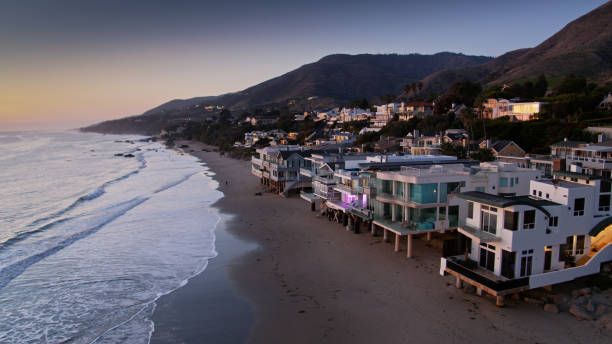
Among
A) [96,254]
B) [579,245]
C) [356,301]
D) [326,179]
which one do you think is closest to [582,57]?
[326,179]

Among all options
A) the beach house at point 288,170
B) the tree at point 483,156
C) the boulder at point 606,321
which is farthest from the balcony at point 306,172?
the boulder at point 606,321

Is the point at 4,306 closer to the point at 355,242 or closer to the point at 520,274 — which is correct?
the point at 355,242

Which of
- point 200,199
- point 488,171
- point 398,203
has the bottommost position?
point 200,199

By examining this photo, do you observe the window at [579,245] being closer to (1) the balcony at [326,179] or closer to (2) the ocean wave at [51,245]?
(1) the balcony at [326,179]

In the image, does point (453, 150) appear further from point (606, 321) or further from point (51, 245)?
point (51, 245)

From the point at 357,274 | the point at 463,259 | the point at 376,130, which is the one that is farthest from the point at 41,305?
the point at 376,130
